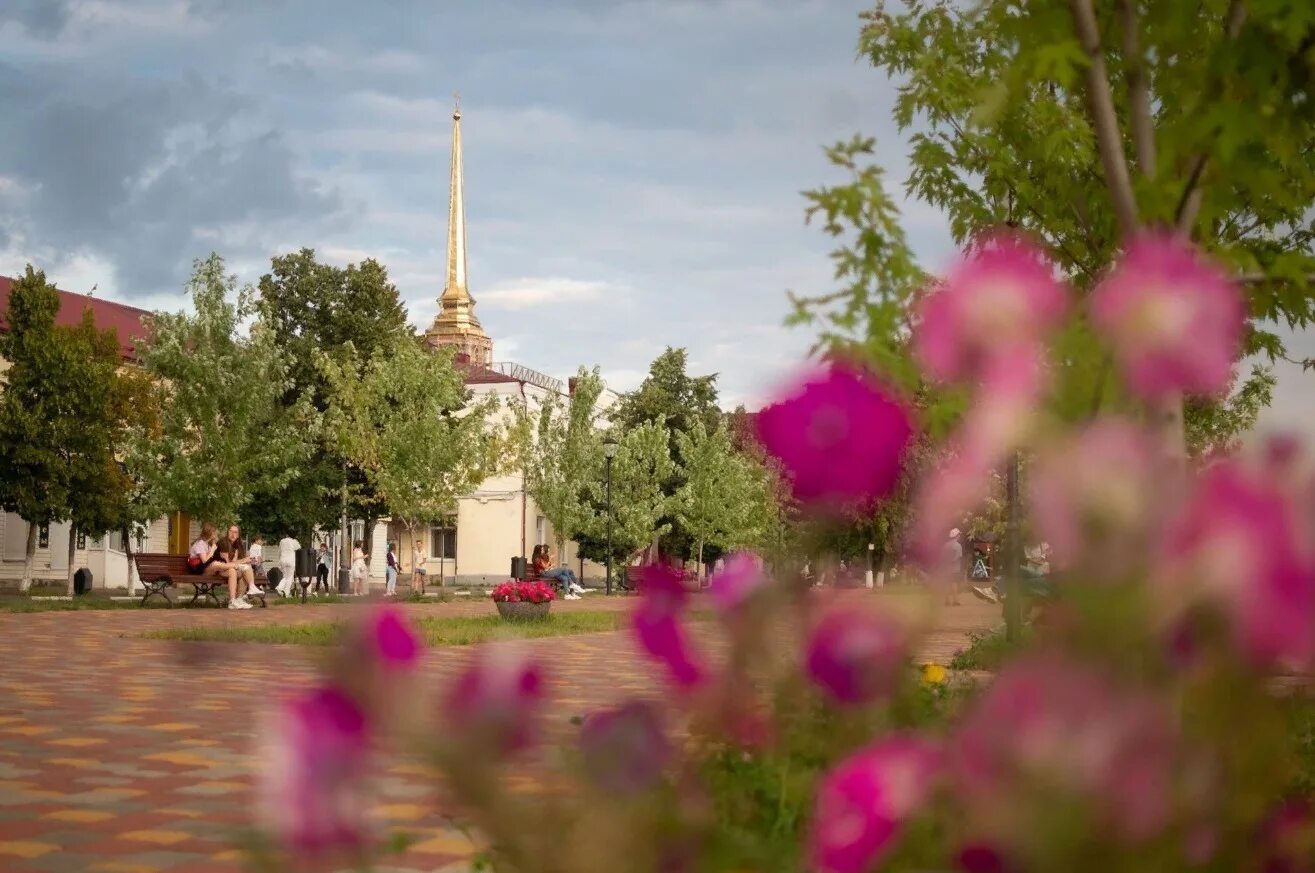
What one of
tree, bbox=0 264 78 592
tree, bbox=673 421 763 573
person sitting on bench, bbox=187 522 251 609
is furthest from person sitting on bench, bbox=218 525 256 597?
tree, bbox=673 421 763 573

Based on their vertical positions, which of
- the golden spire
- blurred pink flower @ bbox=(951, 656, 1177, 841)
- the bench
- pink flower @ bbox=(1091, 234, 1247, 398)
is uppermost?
the golden spire

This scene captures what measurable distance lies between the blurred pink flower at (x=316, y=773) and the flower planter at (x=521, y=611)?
65.8ft

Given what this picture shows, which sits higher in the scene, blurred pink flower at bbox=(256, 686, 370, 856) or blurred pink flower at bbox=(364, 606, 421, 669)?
blurred pink flower at bbox=(364, 606, 421, 669)

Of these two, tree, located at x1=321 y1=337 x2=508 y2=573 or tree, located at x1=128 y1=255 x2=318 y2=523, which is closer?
tree, located at x1=128 y1=255 x2=318 y2=523

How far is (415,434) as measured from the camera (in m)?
38.6

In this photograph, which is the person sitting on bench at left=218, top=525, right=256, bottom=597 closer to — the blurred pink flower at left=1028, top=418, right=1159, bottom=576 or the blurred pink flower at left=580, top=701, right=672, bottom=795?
the blurred pink flower at left=580, top=701, right=672, bottom=795

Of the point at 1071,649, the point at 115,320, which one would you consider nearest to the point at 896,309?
the point at 1071,649

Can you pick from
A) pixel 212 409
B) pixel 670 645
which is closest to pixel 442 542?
Answer: pixel 212 409

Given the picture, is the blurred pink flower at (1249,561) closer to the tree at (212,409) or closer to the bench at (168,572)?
the bench at (168,572)

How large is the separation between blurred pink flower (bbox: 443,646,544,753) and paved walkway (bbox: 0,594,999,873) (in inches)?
4.6

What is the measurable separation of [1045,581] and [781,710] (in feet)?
1.27

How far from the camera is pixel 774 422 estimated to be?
1.31 meters

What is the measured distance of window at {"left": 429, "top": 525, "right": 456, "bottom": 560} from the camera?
67.2m

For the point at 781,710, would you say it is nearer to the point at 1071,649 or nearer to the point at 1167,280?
Answer: the point at 1071,649
